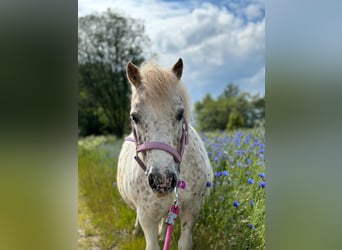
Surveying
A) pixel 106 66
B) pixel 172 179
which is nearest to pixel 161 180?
pixel 172 179

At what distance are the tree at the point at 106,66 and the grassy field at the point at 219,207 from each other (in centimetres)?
70

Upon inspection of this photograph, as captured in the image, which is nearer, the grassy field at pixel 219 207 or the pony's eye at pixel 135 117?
the pony's eye at pixel 135 117

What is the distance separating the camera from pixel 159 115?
4.21 ft

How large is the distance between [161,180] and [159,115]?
246mm

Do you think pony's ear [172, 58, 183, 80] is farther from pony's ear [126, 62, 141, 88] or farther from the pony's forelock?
pony's ear [126, 62, 141, 88]

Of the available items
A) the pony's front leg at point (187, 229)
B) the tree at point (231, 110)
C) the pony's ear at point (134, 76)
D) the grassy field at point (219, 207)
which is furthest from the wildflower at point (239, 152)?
the tree at point (231, 110)

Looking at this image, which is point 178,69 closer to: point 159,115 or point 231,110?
point 159,115

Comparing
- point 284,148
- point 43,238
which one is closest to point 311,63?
point 284,148

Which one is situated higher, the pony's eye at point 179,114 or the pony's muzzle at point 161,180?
the pony's eye at point 179,114

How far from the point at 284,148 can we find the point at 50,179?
775 millimetres

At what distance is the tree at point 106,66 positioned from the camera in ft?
9.93

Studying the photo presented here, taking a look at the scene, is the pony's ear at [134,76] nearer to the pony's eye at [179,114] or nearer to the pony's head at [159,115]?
the pony's head at [159,115]

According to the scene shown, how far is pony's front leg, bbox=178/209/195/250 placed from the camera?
161 centimetres

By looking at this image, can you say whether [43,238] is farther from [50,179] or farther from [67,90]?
[67,90]
